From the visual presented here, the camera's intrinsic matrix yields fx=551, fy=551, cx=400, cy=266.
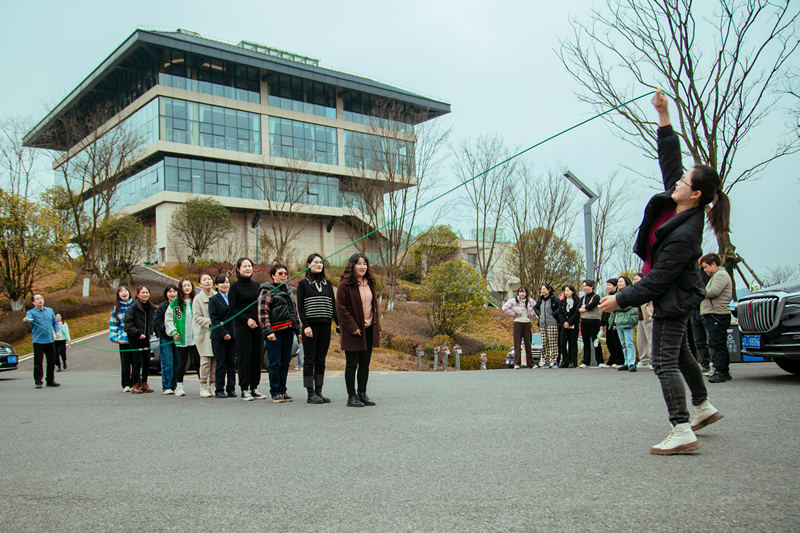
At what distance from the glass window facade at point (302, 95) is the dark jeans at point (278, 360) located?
Result: 1721 inches

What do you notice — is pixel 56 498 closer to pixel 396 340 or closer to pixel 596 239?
pixel 396 340

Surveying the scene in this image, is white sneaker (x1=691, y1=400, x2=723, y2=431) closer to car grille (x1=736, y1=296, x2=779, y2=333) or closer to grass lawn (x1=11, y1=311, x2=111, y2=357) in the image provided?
car grille (x1=736, y1=296, x2=779, y2=333)

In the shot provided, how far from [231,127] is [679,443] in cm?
4647

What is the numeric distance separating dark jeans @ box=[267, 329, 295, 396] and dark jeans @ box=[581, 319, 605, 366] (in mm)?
7641

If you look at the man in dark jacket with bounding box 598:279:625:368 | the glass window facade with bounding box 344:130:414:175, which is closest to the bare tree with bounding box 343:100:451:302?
the glass window facade with bounding box 344:130:414:175

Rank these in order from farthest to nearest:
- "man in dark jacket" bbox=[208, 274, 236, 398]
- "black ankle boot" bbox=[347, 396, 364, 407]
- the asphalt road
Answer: "man in dark jacket" bbox=[208, 274, 236, 398] < "black ankle boot" bbox=[347, 396, 364, 407] < the asphalt road

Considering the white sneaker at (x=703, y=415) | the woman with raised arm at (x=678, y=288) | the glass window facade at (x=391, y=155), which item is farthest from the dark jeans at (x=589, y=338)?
the glass window facade at (x=391, y=155)

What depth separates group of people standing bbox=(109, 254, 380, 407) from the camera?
6898 mm

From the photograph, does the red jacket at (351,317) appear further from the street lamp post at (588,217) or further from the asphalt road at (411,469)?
→ the street lamp post at (588,217)

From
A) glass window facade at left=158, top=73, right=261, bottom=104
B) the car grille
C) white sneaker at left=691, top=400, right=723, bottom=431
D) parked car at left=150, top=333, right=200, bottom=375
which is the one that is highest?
glass window facade at left=158, top=73, right=261, bottom=104

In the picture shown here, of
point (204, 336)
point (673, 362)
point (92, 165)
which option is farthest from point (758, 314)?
point (92, 165)

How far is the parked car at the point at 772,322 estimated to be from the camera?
23.9ft

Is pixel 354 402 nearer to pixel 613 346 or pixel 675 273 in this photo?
pixel 675 273

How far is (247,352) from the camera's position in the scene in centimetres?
783
